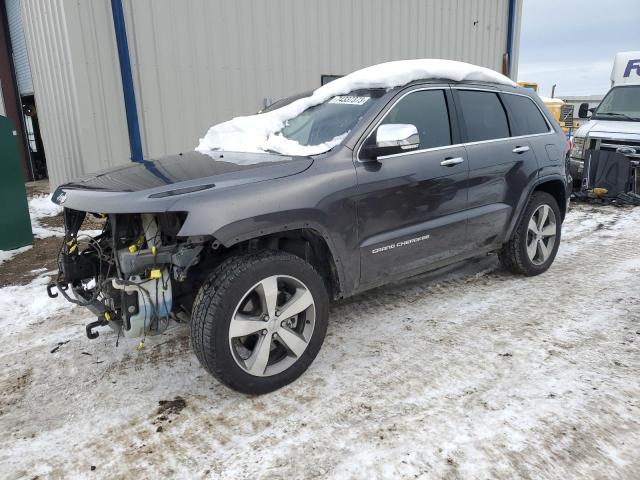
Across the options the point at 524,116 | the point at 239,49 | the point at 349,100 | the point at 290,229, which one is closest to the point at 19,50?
the point at 239,49

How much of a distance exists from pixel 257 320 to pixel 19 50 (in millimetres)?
11786

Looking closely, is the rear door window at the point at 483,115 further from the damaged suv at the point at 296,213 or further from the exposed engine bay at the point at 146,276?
the exposed engine bay at the point at 146,276

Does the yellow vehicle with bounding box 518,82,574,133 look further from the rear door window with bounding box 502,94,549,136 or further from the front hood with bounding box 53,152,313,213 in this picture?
the front hood with bounding box 53,152,313,213

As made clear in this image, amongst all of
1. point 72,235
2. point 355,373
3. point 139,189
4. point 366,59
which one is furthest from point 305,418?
point 366,59

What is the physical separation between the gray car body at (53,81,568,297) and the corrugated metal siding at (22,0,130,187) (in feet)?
15.0

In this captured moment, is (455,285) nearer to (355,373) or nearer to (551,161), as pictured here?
(551,161)

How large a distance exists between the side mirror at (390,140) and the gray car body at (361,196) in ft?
0.21

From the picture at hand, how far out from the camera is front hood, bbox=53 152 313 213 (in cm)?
248

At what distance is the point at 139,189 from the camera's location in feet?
8.41

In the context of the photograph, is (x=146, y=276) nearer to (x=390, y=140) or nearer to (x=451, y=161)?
(x=390, y=140)

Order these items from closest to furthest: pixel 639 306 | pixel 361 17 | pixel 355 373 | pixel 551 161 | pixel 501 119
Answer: pixel 355 373 < pixel 639 306 < pixel 501 119 < pixel 551 161 < pixel 361 17

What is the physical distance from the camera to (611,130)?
8.21 meters

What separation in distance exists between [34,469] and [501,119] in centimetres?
402

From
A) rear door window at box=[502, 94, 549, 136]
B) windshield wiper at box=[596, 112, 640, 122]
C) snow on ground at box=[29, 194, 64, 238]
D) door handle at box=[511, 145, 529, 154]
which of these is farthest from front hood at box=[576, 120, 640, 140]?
snow on ground at box=[29, 194, 64, 238]
